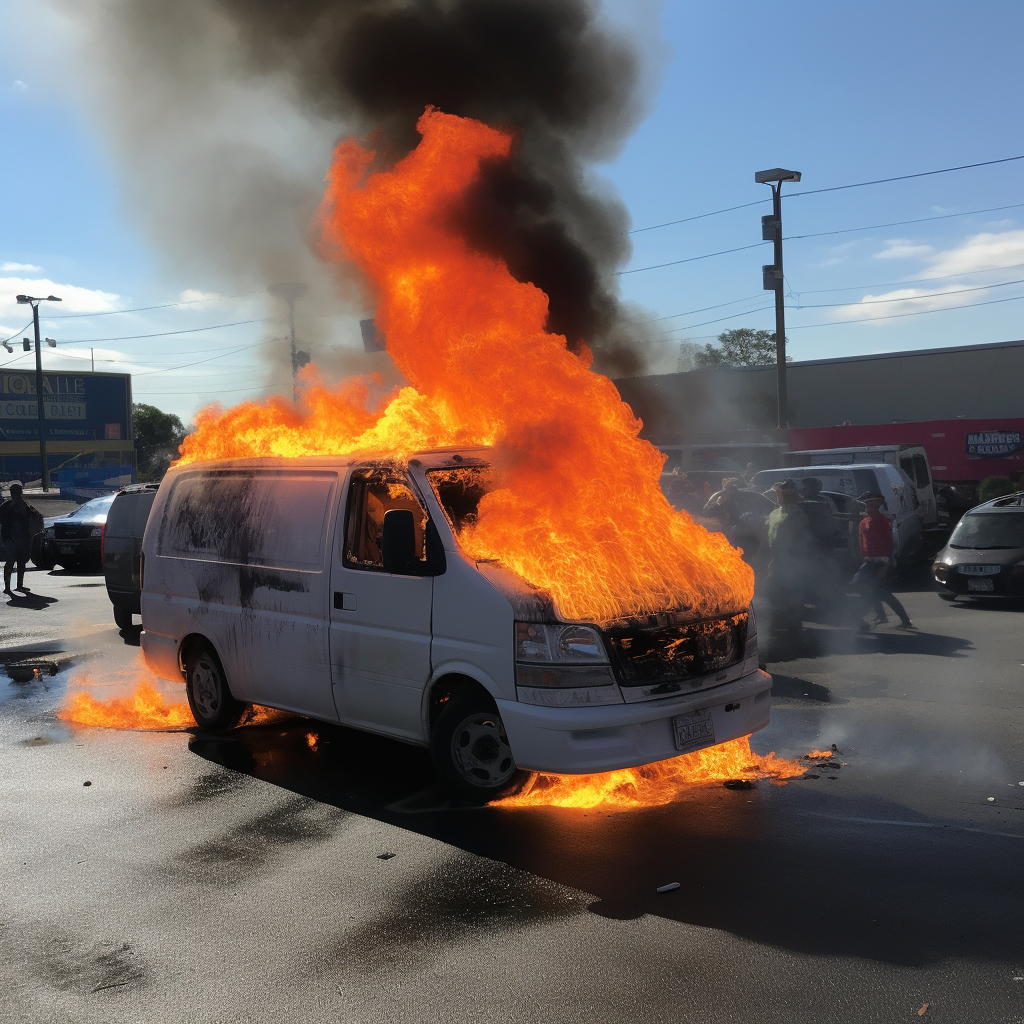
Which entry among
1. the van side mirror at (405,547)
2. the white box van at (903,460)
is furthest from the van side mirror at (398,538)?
the white box van at (903,460)

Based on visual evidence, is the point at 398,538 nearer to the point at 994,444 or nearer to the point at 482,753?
the point at 482,753

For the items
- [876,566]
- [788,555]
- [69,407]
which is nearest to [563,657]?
[788,555]

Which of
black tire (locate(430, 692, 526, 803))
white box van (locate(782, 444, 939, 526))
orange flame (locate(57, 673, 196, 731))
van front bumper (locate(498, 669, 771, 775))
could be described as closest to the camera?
van front bumper (locate(498, 669, 771, 775))

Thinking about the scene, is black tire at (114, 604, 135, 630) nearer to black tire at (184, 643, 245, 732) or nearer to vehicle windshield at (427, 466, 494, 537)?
black tire at (184, 643, 245, 732)

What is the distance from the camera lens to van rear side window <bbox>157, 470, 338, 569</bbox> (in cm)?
619

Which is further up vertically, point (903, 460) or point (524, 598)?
point (903, 460)

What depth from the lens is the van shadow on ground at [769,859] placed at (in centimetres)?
380

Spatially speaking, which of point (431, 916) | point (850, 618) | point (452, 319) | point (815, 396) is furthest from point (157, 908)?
point (815, 396)

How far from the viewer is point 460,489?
567cm

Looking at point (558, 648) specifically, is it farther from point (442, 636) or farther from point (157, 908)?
point (157, 908)

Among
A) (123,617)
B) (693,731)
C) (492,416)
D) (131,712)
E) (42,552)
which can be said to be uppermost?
(492,416)

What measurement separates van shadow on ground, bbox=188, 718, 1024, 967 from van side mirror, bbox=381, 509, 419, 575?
136 centimetres

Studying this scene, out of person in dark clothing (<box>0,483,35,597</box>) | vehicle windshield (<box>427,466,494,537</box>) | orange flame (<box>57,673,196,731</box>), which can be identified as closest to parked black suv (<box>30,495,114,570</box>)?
person in dark clothing (<box>0,483,35,597</box>)

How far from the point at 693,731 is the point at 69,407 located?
214 feet
